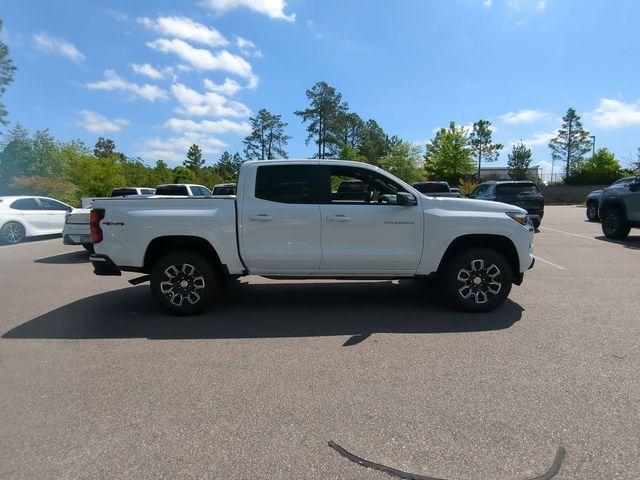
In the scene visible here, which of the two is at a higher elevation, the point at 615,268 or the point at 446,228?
the point at 446,228

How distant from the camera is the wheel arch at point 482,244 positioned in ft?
18.2

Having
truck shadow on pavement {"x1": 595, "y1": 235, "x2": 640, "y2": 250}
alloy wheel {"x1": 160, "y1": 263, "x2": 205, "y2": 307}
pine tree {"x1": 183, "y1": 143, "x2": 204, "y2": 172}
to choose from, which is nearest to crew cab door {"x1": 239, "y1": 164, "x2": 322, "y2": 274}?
alloy wheel {"x1": 160, "y1": 263, "x2": 205, "y2": 307}

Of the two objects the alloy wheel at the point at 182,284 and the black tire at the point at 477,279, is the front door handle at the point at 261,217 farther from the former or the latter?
the black tire at the point at 477,279

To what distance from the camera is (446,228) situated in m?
5.39

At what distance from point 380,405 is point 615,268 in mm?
7637

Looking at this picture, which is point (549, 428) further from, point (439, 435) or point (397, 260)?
point (397, 260)

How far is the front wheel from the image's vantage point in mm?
5457

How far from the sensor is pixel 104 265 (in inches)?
219

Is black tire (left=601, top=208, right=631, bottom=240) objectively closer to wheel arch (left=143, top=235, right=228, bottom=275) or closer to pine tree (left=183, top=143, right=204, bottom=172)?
wheel arch (left=143, top=235, right=228, bottom=275)

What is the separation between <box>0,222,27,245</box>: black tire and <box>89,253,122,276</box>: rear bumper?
1060 cm

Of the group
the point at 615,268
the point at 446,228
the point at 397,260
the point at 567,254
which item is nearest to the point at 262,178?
the point at 397,260

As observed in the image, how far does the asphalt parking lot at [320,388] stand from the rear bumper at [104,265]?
630 millimetres

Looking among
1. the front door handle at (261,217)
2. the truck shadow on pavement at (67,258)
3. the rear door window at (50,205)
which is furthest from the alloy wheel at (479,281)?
the rear door window at (50,205)

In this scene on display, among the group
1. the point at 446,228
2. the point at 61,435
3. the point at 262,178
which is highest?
the point at 262,178
